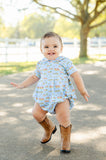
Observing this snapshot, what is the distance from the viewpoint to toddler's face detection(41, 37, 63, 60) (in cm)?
327

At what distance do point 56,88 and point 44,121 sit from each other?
47 cm

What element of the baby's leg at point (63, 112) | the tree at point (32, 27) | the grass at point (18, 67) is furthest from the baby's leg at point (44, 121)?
the tree at point (32, 27)

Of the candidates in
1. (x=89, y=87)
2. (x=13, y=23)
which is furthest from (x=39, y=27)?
(x=89, y=87)

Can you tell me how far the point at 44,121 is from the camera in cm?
339

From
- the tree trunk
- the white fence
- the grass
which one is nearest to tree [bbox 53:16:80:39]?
the white fence

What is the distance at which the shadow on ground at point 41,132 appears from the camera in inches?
123

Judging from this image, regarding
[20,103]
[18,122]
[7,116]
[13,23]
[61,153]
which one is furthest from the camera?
[13,23]

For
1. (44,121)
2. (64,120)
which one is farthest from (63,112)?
(44,121)

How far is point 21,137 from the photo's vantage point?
12.1 feet

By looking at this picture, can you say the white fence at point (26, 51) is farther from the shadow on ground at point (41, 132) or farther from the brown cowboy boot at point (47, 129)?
the brown cowboy boot at point (47, 129)

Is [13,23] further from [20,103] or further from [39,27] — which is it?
[20,103]

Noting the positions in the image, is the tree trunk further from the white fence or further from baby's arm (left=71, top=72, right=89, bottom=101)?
baby's arm (left=71, top=72, right=89, bottom=101)

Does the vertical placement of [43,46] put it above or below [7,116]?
above

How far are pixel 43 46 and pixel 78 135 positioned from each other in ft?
4.07
